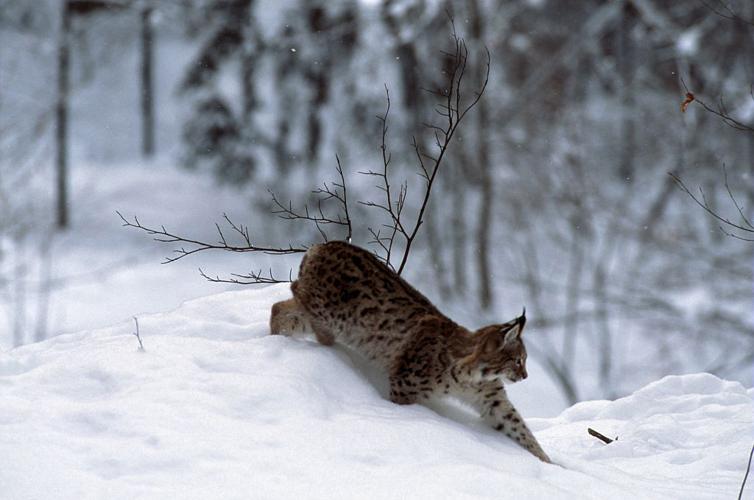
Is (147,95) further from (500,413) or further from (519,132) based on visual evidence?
(500,413)

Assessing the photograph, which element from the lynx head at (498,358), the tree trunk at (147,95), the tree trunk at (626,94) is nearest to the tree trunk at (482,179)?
the tree trunk at (626,94)

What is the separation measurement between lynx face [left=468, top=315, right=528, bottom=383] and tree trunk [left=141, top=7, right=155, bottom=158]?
81.1 feet

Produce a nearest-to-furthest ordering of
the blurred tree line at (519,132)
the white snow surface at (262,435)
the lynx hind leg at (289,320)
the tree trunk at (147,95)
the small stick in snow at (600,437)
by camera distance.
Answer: the white snow surface at (262,435)
the lynx hind leg at (289,320)
the small stick in snow at (600,437)
the blurred tree line at (519,132)
the tree trunk at (147,95)

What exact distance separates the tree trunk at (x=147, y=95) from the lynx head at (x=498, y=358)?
2472 cm

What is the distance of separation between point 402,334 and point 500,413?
28.4 inches

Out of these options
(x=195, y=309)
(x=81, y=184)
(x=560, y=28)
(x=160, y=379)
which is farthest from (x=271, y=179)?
(x=160, y=379)

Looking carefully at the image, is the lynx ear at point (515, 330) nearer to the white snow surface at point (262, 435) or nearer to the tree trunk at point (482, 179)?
the white snow surface at point (262, 435)

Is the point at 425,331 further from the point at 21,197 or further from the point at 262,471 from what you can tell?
the point at 21,197

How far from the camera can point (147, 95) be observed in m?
28.7

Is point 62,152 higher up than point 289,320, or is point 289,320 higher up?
point 62,152

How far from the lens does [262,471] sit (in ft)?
11.3

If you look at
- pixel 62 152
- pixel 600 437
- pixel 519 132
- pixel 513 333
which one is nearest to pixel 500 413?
pixel 513 333

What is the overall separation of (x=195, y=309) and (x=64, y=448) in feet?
7.79

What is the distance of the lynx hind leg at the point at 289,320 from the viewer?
5.30 meters
